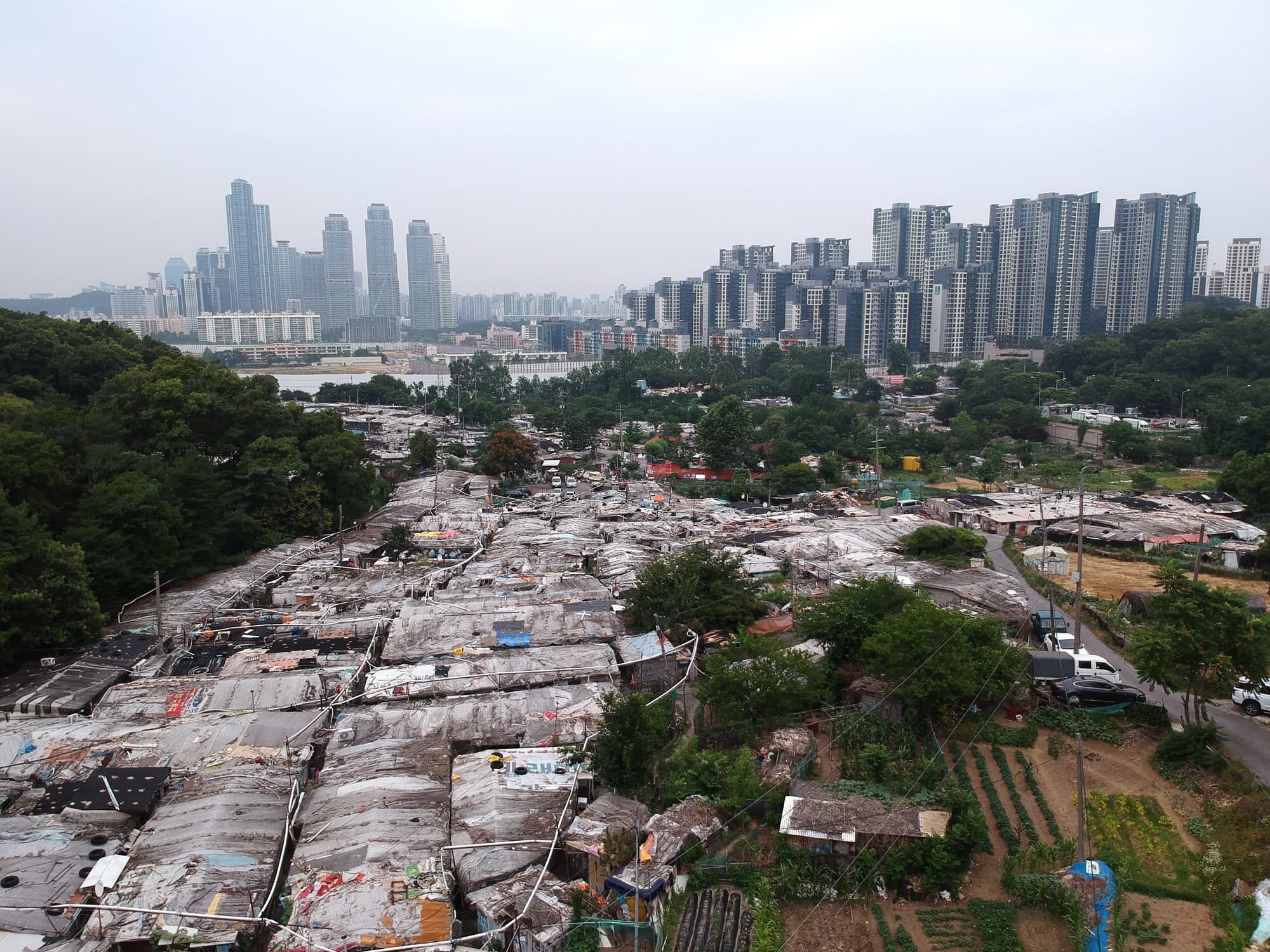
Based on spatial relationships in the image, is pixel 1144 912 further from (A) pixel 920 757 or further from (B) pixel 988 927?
(A) pixel 920 757

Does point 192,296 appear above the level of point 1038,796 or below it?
above

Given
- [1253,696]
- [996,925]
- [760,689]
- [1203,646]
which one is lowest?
[996,925]

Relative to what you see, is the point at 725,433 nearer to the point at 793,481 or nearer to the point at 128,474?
the point at 793,481

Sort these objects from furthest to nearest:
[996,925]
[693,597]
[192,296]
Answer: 1. [192,296]
2. [693,597]
3. [996,925]

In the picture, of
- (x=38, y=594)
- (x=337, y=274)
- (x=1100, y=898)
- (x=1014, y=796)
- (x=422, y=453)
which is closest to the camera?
(x=1100, y=898)

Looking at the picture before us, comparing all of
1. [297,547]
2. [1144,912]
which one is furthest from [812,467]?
[1144,912]

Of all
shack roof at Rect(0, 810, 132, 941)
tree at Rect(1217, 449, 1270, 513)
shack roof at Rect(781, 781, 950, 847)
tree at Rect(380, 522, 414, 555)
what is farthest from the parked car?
tree at Rect(380, 522, 414, 555)

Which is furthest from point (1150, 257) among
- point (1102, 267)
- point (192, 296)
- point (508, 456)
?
point (192, 296)
